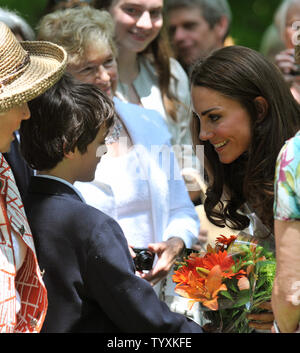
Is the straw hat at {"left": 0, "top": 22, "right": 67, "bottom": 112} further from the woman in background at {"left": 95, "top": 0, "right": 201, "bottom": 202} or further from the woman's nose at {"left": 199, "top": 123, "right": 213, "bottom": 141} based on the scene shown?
the woman in background at {"left": 95, "top": 0, "right": 201, "bottom": 202}

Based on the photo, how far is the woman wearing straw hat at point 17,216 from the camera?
8.03 ft

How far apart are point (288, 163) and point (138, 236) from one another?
4.99 feet

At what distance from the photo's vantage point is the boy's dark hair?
2.78m

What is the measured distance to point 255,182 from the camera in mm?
3027

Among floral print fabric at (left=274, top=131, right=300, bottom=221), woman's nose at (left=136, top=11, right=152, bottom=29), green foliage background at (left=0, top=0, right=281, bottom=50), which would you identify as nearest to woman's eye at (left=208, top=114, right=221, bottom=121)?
floral print fabric at (left=274, top=131, right=300, bottom=221)

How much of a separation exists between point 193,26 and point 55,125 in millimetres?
2485

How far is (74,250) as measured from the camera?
2574mm

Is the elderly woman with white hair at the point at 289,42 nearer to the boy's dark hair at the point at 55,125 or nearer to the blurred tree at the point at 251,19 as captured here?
the blurred tree at the point at 251,19

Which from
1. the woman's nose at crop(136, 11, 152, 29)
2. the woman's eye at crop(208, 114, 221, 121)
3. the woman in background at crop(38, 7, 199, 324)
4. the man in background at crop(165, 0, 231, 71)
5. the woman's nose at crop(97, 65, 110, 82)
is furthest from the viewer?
the man in background at crop(165, 0, 231, 71)

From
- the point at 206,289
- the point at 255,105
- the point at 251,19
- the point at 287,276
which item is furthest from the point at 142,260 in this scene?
the point at 251,19

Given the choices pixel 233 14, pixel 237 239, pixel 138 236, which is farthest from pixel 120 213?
pixel 233 14

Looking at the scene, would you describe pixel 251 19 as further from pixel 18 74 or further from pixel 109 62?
pixel 18 74

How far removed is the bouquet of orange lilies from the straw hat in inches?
33.8

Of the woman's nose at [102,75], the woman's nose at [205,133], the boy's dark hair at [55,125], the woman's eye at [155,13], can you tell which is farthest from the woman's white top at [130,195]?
the woman's eye at [155,13]
